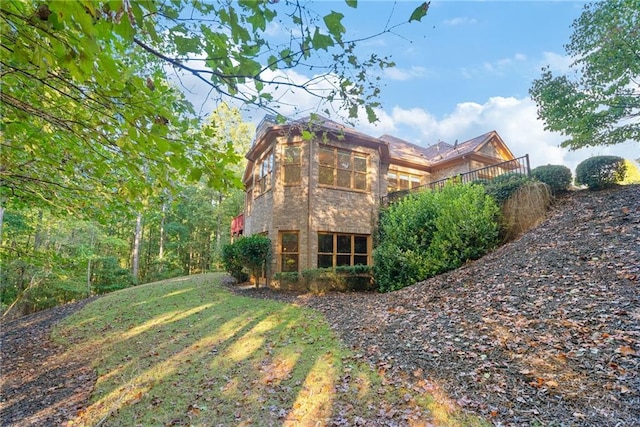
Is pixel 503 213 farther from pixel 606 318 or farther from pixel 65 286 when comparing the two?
pixel 65 286

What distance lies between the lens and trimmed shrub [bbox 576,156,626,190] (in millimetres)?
9453

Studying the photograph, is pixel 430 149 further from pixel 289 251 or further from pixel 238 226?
pixel 238 226

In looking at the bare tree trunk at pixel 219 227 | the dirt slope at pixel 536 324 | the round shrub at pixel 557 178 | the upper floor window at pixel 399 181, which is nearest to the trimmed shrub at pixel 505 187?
the round shrub at pixel 557 178

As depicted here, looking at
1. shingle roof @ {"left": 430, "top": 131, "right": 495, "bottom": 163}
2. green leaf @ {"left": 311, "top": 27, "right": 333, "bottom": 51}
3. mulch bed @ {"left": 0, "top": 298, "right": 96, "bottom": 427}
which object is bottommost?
mulch bed @ {"left": 0, "top": 298, "right": 96, "bottom": 427}

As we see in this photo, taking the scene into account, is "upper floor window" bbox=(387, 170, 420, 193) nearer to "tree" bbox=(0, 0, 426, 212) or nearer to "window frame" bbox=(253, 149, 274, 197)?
"window frame" bbox=(253, 149, 274, 197)

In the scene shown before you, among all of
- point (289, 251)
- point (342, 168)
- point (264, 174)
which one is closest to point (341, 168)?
point (342, 168)

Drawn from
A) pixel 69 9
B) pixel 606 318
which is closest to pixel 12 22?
pixel 69 9

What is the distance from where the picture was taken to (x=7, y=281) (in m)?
14.7

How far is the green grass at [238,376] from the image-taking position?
3.79m

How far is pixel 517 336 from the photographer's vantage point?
4555 millimetres

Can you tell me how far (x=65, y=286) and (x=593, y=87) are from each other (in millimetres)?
24433

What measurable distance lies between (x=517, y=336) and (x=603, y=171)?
8.14 m

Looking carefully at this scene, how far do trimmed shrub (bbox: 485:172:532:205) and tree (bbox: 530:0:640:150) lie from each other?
350 centimetres

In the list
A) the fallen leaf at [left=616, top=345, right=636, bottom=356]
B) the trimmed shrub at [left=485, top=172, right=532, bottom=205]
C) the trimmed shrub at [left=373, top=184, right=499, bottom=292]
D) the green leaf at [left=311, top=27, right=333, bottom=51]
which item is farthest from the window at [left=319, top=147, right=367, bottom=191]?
the green leaf at [left=311, top=27, right=333, bottom=51]
